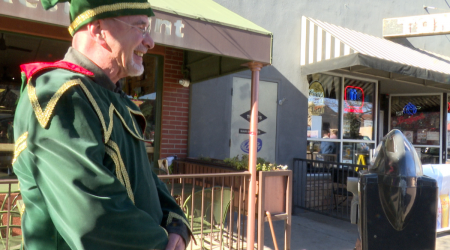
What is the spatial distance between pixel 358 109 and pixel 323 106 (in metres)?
1.22

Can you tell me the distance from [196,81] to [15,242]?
3635 mm

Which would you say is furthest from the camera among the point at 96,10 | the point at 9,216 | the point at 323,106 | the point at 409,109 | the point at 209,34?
the point at 409,109

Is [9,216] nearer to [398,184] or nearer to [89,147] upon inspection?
[89,147]

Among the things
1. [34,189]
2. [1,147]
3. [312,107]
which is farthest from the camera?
[312,107]

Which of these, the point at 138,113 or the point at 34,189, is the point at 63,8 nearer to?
the point at 138,113

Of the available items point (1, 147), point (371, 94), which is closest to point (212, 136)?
point (1, 147)

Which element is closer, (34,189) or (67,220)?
(67,220)

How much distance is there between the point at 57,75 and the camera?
4.03 feet

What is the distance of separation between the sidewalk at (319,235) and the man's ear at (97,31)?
15.1ft

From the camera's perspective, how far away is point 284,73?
775 centimetres

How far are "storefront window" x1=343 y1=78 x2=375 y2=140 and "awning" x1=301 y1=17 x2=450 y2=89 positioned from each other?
559 millimetres

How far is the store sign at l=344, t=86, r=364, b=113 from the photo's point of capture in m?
8.86

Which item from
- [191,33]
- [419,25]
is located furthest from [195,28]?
[419,25]

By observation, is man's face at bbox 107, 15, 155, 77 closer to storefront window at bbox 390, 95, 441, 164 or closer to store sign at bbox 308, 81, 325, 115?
store sign at bbox 308, 81, 325, 115
